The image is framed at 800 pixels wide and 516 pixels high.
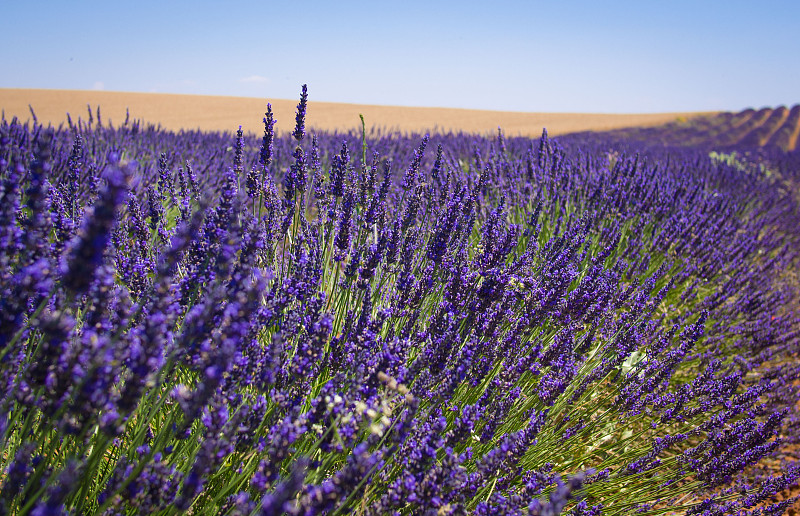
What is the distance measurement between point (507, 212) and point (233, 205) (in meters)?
3.09

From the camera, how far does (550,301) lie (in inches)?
85.7

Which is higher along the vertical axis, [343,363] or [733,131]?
[733,131]

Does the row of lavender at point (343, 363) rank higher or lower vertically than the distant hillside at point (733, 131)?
lower

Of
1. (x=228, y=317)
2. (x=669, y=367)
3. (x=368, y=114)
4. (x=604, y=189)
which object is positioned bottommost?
(x=669, y=367)

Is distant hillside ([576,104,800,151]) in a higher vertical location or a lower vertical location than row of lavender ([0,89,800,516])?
higher

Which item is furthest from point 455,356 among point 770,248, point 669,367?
point 770,248

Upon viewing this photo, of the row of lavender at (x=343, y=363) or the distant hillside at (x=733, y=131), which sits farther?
the distant hillside at (x=733, y=131)

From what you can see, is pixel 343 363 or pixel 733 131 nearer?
pixel 343 363

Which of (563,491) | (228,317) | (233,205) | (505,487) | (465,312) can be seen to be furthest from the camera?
(465,312)

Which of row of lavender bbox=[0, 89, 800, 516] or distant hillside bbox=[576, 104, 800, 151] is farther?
distant hillside bbox=[576, 104, 800, 151]

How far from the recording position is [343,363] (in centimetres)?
161

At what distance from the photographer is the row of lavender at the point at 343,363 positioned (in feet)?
3.26

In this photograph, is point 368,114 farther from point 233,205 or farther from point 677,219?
point 233,205

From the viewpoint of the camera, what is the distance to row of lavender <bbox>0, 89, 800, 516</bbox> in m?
0.99
